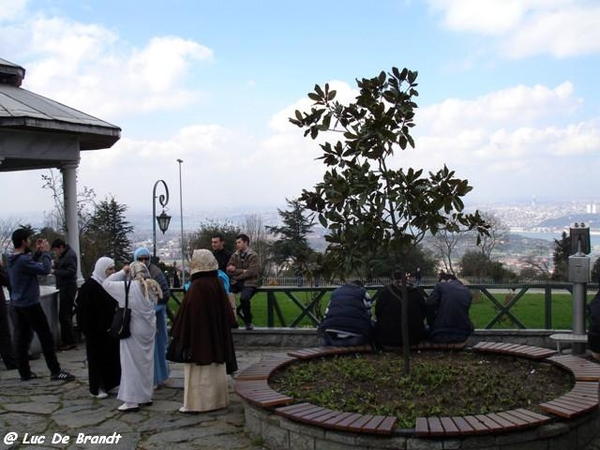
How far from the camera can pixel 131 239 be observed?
5700 cm

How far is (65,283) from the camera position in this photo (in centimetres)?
930

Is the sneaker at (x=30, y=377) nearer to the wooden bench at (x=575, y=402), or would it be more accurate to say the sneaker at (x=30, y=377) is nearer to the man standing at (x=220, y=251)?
the man standing at (x=220, y=251)

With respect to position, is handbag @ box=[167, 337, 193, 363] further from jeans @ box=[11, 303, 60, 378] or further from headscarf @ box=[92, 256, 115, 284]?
jeans @ box=[11, 303, 60, 378]

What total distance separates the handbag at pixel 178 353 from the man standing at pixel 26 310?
2070mm

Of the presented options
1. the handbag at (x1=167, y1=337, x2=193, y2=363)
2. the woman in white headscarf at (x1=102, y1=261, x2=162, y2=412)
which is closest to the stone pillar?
the woman in white headscarf at (x1=102, y1=261, x2=162, y2=412)

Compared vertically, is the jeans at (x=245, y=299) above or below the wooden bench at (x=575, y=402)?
above

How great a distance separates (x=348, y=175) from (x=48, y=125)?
539 centimetres

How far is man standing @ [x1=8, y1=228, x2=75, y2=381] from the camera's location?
7.54 m

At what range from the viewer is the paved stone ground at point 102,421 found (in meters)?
5.31

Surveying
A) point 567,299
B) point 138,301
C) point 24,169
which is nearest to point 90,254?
point 24,169

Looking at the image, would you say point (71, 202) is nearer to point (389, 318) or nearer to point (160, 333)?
point (160, 333)

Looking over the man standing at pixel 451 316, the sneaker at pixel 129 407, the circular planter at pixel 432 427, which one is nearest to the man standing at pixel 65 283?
the sneaker at pixel 129 407

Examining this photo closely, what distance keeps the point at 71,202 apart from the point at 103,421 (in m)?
5.17

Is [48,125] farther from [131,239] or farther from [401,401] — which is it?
[131,239]
